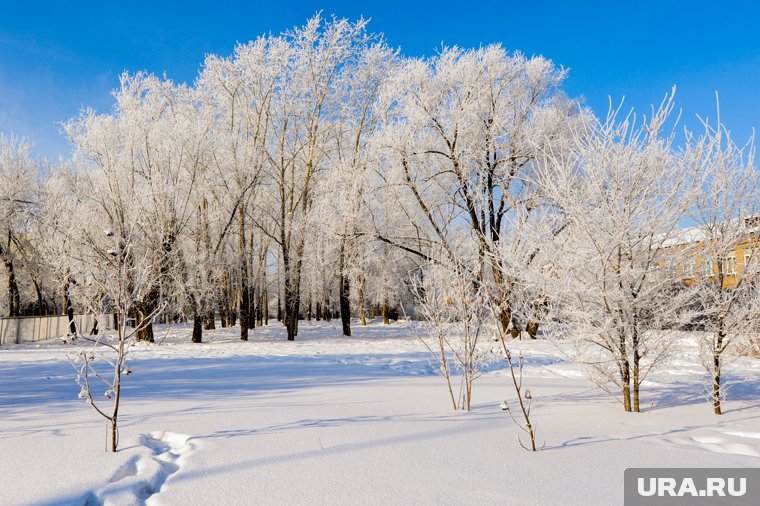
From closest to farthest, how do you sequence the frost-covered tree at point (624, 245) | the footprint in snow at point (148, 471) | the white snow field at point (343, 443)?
the footprint in snow at point (148, 471)
the white snow field at point (343, 443)
the frost-covered tree at point (624, 245)

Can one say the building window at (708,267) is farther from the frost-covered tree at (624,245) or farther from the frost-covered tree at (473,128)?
the frost-covered tree at (473,128)

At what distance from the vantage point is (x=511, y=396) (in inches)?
240

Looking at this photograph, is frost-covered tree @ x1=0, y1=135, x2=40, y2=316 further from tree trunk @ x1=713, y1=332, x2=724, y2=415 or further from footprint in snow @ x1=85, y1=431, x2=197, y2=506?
tree trunk @ x1=713, y1=332, x2=724, y2=415

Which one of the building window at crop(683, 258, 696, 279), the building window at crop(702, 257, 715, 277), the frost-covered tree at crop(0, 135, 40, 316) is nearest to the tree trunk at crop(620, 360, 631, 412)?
the building window at crop(683, 258, 696, 279)

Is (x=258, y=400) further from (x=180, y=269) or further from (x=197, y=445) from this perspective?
(x=180, y=269)

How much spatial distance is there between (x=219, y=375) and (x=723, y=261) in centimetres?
729

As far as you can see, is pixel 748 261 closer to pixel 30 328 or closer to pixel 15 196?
pixel 30 328

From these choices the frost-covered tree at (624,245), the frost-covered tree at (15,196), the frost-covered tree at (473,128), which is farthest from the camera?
the frost-covered tree at (15,196)

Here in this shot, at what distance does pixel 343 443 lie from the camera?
3826 millimetres

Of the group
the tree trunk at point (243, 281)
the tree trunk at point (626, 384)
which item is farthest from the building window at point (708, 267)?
the tree trunk at point (243, 281)

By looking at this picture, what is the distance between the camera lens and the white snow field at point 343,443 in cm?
290

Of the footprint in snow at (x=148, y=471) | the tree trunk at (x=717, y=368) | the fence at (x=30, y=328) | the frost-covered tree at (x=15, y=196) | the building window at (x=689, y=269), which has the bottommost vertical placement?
the fence at (x=30, y=328)

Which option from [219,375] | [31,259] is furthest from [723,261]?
[31,259]

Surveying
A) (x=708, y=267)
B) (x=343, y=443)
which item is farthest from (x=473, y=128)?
(x=343, y=443)
